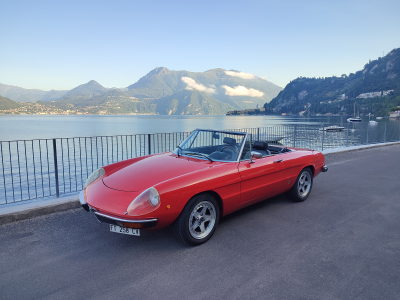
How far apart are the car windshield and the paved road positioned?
1.13m

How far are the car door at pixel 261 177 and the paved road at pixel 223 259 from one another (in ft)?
1.55

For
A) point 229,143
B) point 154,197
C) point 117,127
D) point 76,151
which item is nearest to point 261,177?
point 229,143

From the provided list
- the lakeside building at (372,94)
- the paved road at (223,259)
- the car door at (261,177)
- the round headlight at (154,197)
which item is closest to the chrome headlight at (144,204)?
the round headlight at (154,197)

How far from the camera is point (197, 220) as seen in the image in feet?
11.8

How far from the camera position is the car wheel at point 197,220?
11.1 feet

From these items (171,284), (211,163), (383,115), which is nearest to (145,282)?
(171,284)

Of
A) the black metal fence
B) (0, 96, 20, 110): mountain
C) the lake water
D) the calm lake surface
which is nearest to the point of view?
the black metal fence

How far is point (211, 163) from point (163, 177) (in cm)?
84

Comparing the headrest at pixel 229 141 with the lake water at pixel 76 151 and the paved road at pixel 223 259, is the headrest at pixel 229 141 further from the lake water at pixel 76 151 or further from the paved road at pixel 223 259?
the lake water at pixel 76 151

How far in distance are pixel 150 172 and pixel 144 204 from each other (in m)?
0.72

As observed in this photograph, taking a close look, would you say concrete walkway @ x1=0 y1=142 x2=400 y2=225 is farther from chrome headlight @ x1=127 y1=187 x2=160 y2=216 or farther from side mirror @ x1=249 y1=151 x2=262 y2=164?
side mirror @ x1=249 y1=151 x2=262 y2=164

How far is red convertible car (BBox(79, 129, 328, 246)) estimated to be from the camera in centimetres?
318

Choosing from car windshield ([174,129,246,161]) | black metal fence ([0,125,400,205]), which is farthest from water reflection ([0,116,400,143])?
car windshield ([174,129,246,161])

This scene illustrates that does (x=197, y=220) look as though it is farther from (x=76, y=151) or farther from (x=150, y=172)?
(x=76, y=151)
